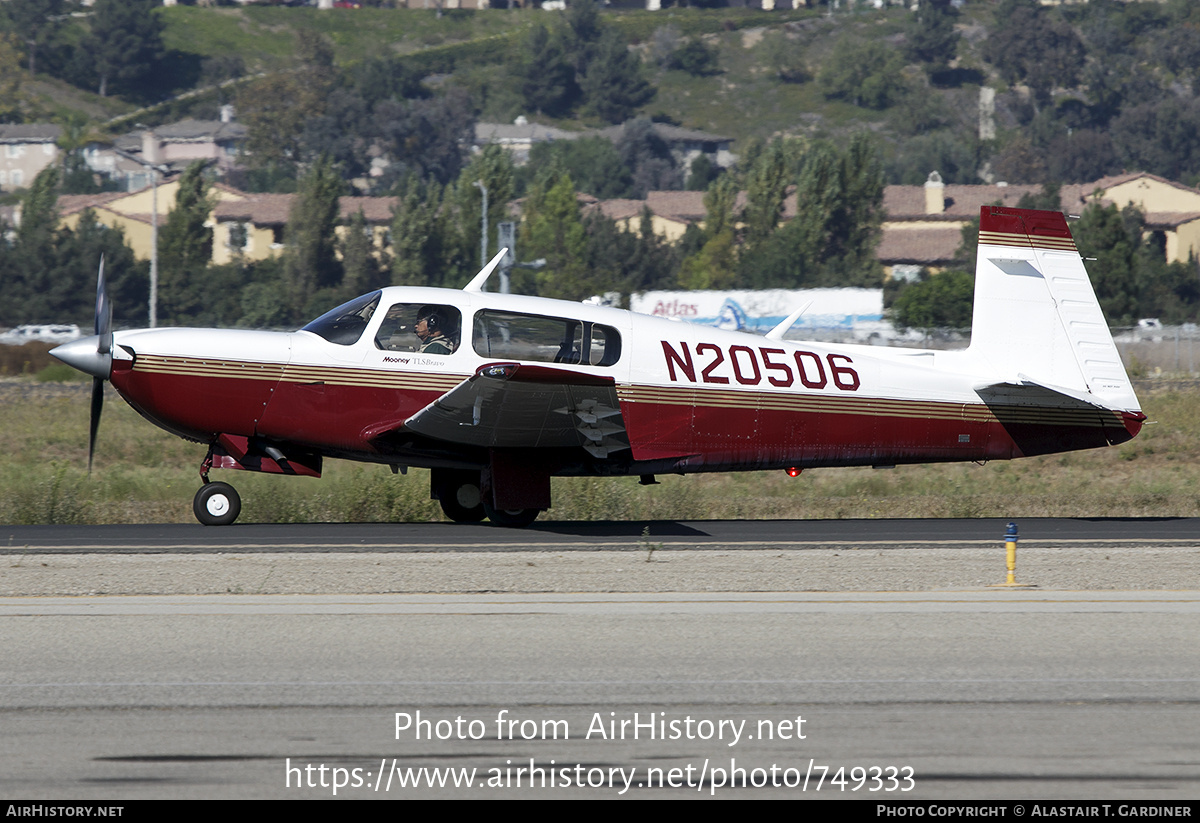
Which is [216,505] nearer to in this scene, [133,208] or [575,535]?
[575,535]

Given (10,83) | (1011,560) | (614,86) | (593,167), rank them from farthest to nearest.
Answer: (614,86)
(10,83)
(593,167)
(1011,560)

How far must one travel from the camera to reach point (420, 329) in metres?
12.5

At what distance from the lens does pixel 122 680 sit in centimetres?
705

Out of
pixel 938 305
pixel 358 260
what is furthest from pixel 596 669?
pixel 358 260

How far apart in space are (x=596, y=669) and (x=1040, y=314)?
7748 millimetres

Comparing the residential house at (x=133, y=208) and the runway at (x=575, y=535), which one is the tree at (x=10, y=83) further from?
the runway at (x=575, y=535)

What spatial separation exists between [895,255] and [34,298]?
53530mm

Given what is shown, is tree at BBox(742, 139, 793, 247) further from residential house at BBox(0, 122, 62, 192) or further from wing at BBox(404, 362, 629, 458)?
residential house at BBox(0, 122, 62, 192)

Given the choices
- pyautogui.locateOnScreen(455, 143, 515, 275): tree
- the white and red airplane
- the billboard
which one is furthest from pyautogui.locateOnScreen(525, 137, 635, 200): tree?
the white and red airplane

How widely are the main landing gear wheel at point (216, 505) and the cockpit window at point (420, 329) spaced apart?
6.92 ft

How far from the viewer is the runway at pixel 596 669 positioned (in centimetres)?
558

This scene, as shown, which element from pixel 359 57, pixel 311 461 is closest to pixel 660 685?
pixel 311 461

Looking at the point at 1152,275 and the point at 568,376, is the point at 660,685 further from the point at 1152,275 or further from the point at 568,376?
the point at 1152,275

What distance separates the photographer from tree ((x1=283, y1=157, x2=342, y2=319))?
72.1 meters
